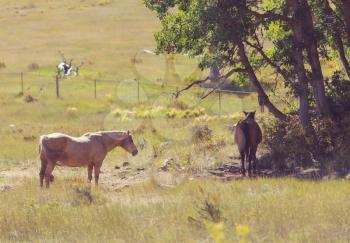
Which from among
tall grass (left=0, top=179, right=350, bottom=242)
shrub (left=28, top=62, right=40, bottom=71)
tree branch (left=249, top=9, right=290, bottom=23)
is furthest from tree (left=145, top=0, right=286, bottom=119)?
shrub (left=28, top=62, right=40, bottom=71)

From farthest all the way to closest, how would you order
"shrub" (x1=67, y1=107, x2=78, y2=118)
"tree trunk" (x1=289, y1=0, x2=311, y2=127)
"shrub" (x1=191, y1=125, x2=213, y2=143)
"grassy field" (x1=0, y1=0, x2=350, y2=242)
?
"shrub" (x1=67, y1=107, x2=78, y2=118)
"shrub" (x1=191, y1=125, x2=213, y2=143)
"tree trunk" (x1=289, y1=0, x2=311, y2=127)
"grassy field" (x1=0, y1=0, x2=350, y2=242)

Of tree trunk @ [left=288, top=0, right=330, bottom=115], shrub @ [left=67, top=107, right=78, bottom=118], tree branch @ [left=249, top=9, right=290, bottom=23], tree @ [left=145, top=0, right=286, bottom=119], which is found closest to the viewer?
tree @ [left=145, top=0, right=286, bottom=119]

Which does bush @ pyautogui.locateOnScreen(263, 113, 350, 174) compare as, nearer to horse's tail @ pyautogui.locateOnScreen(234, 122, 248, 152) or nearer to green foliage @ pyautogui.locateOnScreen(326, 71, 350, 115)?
green foliage @ pyautogui.locateOnScreen(326, 71, 350, 115)

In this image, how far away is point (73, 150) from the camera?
16.9 m

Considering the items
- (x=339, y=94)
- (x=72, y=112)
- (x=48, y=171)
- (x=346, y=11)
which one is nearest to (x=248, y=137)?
(x=339, y=94)

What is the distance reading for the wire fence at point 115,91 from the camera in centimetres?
3866

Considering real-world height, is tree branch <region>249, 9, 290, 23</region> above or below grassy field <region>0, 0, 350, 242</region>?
above

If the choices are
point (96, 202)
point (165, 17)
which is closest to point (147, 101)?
point (165, 17)

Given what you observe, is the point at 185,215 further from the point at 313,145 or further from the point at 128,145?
the point at 313,145

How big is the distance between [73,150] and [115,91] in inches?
1060

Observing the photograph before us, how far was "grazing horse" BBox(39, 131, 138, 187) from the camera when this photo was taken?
655 inches

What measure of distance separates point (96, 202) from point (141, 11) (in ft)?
243

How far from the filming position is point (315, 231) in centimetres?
942

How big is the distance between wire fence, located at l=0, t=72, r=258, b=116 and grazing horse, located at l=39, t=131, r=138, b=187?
18.2m
